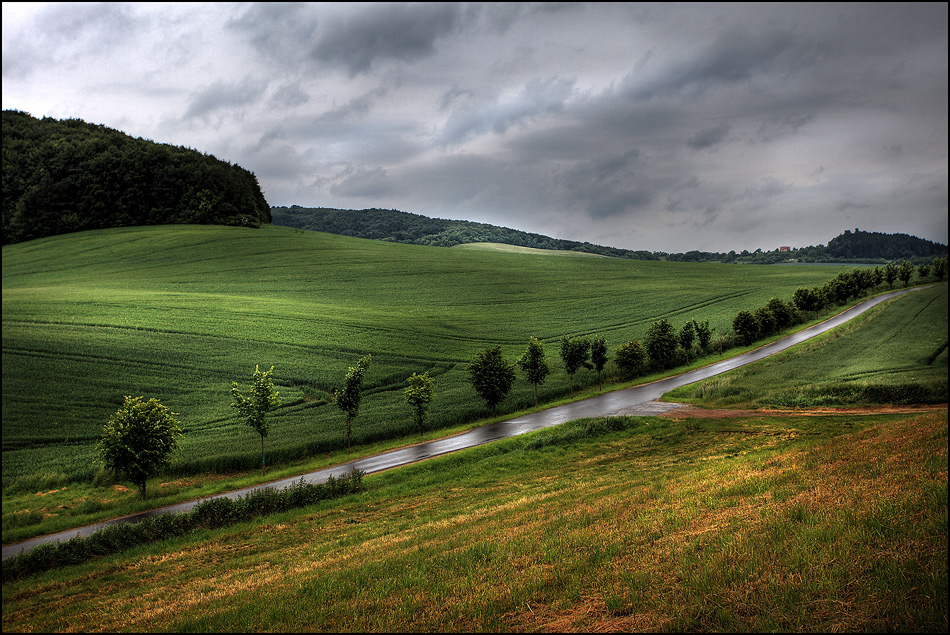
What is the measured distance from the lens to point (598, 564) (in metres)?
7.81

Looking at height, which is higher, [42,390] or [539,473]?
[42,390]

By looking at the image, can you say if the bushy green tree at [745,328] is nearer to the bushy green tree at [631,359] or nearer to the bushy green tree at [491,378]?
the bushy green tree at [631,359]

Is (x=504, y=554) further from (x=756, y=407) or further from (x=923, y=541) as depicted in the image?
(x=756, y=407)

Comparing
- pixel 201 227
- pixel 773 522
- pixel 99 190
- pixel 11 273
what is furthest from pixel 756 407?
pixel 99 190

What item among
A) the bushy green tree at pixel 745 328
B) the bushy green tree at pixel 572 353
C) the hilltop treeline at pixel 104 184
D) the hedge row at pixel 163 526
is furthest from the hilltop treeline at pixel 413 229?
the hedge row at pixel 163 526

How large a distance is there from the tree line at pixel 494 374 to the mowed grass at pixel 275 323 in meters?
1.75

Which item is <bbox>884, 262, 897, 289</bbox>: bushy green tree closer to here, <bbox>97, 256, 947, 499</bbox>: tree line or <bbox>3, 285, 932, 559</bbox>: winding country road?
<bbox>97, 256, 947, 499</bbox>: tree line

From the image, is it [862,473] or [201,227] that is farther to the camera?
[201,227]

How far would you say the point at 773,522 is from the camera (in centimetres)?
783

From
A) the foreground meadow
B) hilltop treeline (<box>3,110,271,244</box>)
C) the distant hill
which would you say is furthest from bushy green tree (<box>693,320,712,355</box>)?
the distant hill

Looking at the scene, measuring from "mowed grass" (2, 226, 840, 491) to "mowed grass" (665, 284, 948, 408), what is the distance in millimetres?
14117

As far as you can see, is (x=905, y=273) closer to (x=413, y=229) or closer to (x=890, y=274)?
(x=890, y=274)

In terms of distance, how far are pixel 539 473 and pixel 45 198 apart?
130 meters

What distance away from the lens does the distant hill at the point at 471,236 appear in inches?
6565
